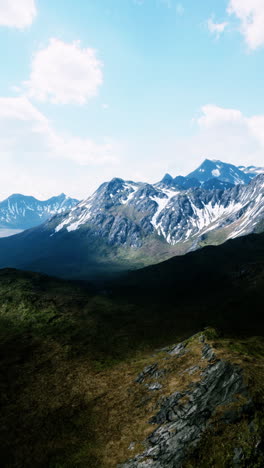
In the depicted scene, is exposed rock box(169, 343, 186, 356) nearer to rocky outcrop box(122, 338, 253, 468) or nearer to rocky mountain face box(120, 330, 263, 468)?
rocky mountain face box(120, 330, 263, 468)

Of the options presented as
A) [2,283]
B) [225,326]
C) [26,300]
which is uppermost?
[2,283]

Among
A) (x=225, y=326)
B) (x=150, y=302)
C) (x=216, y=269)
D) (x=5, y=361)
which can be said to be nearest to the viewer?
(x=5, y=361)

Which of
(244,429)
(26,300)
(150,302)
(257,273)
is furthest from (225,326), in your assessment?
(26,300)

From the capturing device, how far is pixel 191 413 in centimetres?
3409

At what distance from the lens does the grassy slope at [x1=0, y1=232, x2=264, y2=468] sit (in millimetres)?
40750

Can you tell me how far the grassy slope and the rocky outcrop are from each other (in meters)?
1.77

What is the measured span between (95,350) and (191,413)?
49313mm

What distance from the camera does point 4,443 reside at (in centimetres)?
4347

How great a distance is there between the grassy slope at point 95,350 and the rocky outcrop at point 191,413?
5.81 feet

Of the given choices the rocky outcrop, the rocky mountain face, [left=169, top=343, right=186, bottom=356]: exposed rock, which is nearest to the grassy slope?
the rocky mountain face

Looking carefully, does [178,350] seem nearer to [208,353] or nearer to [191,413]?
[208,353]

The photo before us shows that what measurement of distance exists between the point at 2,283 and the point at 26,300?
25558 millimetres

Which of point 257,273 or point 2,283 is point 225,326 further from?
point 2,283

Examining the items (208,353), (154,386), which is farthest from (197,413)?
(154,386)
